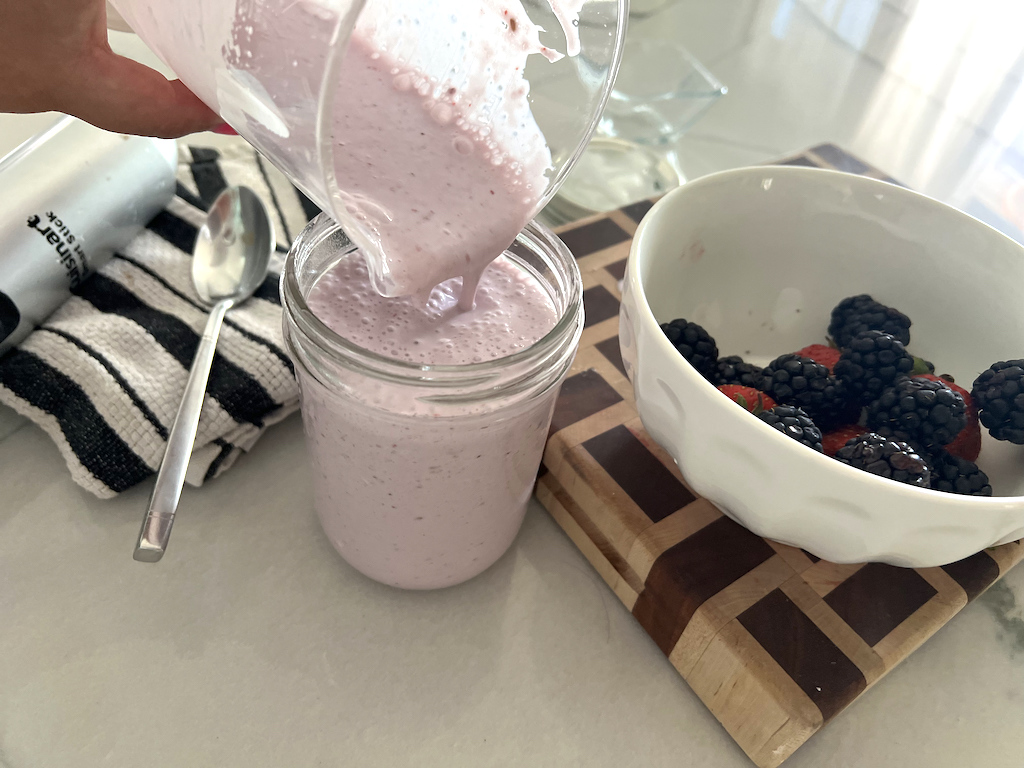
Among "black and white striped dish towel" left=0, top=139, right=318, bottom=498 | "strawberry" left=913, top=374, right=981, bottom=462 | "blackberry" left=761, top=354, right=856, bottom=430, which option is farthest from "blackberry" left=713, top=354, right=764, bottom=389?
"black and white striped dish towel" left=0, top=139, right=318, bottom=498

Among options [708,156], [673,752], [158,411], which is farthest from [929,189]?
[158,411]

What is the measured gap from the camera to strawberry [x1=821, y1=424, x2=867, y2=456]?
0.62 metres

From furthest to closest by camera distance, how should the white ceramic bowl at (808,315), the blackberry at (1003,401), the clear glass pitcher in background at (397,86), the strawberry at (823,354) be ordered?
the strawberry at (823,354) → the blackberry at (1003,401) → the white ceramic bowl at (808,315) → the clear glass pitcher in background at (397,86)

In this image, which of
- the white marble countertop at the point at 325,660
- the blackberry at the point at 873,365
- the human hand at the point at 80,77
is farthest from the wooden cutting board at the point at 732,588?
the human hand at the point at 80,77

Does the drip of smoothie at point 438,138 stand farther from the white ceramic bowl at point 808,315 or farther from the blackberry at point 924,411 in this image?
the blackberry at point 924,411

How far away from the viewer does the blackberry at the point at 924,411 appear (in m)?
0.56

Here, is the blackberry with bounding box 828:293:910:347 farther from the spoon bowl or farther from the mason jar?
the spoon bowl

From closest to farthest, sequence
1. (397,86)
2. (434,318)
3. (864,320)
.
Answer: (397,86), (434,318), (864,320)

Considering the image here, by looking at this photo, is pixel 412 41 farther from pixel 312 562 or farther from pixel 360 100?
pixel 312 562

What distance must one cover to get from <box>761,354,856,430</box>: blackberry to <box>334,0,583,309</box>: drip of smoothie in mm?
245

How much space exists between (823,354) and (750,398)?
0.13 meters

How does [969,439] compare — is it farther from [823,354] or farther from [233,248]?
[233,248]

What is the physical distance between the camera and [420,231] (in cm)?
46

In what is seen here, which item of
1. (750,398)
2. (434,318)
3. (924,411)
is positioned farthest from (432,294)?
(924,411)
